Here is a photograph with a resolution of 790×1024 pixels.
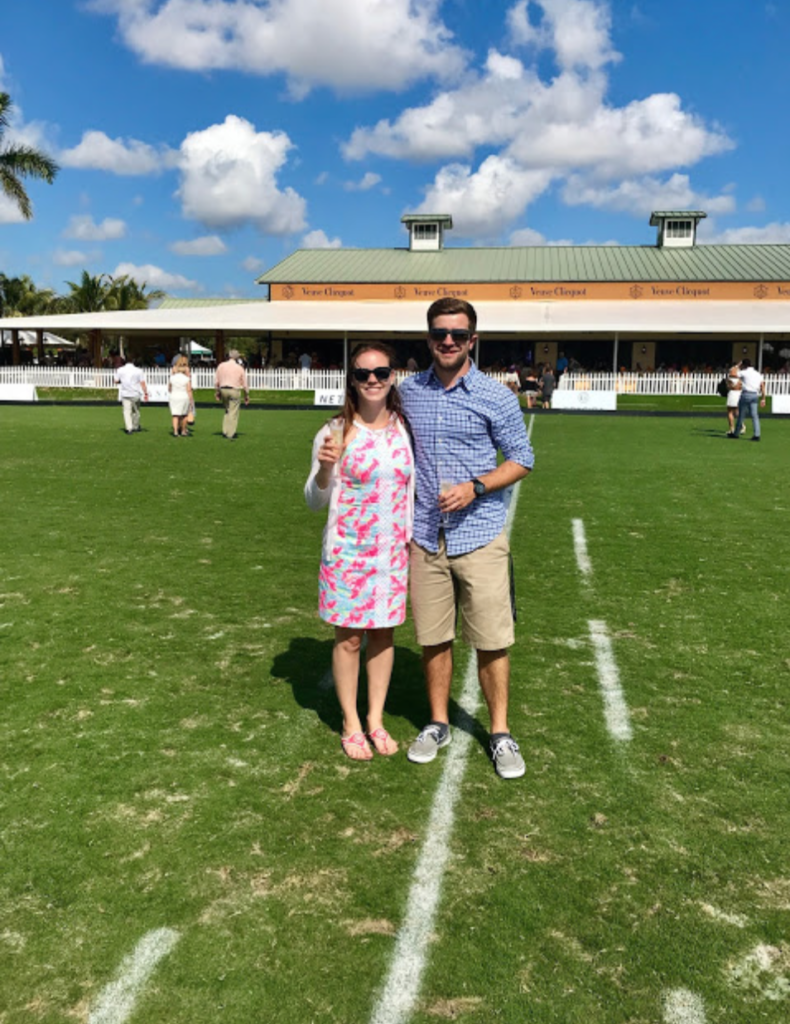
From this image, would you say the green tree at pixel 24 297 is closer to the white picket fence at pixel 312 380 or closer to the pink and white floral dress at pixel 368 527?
the white picket fence at pixel 312 380

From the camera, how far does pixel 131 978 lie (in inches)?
86.4

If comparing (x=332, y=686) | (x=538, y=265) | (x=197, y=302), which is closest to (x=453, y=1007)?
(x=332, y=686)

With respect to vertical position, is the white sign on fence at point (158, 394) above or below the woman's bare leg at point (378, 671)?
above

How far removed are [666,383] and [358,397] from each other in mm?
28746

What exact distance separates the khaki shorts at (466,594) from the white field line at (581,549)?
3.19 meters

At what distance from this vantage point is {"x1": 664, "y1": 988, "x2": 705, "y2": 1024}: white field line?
2082mm

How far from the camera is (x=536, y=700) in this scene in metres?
4.04

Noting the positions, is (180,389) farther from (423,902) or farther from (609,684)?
(423,902)

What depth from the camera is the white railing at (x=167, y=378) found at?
3216 cm

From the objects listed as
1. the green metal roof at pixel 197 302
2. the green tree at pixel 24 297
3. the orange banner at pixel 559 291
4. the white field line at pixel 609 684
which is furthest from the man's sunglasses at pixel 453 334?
the green tree at pixel 24 297

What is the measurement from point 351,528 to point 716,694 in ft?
7.14

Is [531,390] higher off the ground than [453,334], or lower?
higher

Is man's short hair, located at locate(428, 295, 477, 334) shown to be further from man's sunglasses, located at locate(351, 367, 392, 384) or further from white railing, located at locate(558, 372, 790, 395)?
white railing, located at locate(558, 372, 790, 395)

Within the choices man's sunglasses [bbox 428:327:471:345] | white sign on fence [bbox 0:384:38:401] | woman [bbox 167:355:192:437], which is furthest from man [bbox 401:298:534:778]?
white sign on fence [bbox 0:384:38:401]
